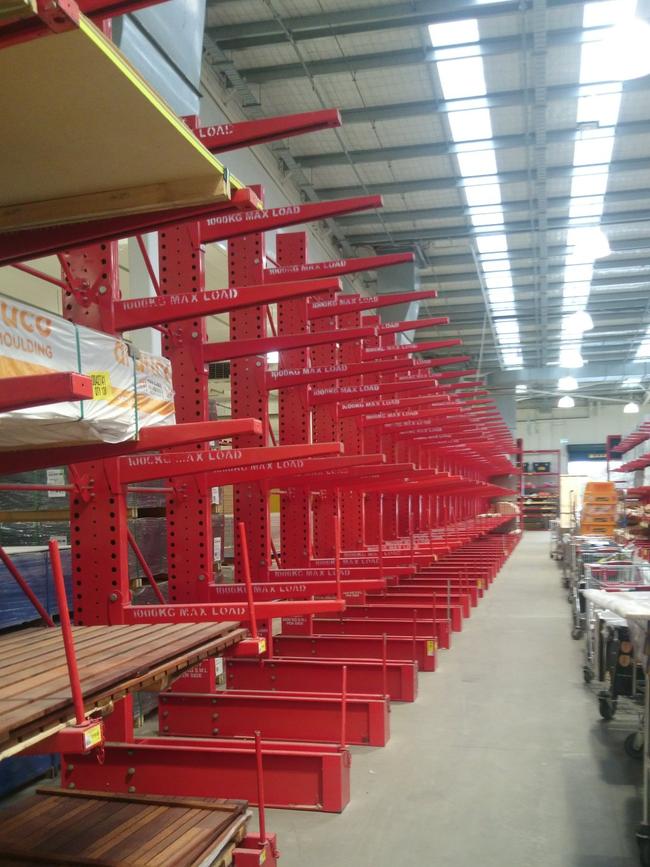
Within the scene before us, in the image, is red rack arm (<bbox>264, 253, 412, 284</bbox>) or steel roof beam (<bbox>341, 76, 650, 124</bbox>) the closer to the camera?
red rack arm (<bbox>264, 253, 412, 284</bbox>)

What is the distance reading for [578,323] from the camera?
74.8ft

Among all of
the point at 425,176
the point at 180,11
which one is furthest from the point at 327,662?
the point at 425,176

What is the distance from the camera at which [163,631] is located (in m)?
4.16

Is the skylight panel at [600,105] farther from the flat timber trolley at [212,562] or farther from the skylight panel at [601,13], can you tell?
the flat timber trolley at [212,562]

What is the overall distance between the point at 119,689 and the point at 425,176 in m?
11.8

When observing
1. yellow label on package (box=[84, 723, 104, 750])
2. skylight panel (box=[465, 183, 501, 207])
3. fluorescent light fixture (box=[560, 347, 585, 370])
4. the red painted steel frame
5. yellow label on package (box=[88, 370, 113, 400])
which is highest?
skylight panel (box=[465, 183, 501, 207])

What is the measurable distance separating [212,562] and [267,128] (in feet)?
9.93

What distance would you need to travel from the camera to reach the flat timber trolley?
2834mm

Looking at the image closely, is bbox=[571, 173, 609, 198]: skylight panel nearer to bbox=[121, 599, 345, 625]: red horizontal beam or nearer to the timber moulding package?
bbox=[121, 599, 345, 625]: red horizontal beam

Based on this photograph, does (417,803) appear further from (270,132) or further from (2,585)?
(270,132)

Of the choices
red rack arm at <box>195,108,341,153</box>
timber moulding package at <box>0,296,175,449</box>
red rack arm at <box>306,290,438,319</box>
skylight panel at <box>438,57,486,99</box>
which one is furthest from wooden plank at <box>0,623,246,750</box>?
skylight panel at <box>438,57,486,99</box>

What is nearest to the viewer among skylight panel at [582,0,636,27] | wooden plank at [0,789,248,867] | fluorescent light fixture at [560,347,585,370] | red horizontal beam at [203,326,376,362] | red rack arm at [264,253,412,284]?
wooden plank at [0,789,248,867]

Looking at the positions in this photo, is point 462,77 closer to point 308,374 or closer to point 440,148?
point 440,148

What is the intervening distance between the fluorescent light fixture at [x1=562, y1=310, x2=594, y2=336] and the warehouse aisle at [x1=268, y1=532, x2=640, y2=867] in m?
14.4
